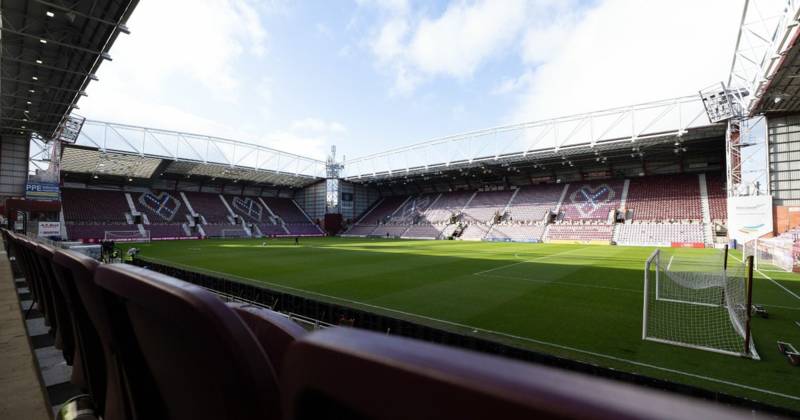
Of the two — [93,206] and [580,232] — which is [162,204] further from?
[580,232]

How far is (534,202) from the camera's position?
47.8 metres

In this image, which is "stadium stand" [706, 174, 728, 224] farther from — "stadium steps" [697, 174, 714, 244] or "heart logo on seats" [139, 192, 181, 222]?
"heart logo on seats" [139, 192, 181, 222]

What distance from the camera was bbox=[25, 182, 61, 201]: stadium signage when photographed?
94.6 ft

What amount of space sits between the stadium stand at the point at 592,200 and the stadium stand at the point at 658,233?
3655 millimetres

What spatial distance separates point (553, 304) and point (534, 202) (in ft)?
129

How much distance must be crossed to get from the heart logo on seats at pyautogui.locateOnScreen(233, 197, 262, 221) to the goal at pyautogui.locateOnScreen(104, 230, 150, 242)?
14.6 m

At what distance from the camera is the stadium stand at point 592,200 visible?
41781 millimetres

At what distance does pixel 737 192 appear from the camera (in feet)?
89.2

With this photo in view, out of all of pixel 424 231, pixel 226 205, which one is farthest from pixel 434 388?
pixel 226 205

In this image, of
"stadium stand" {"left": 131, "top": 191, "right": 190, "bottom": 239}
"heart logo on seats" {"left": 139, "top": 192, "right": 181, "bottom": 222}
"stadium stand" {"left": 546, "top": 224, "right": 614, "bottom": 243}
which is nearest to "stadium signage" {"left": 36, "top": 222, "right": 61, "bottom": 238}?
"stadium stand" {"left": 131, "top": 191, "right": 190, "bottom": 239}

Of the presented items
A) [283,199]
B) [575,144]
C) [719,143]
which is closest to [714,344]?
[575,144]

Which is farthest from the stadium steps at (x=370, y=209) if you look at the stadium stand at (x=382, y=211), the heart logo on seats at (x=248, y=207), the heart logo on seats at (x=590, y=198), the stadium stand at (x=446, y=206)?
the heart logo on seats at (x=590, y=198)

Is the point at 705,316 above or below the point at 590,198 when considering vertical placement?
below

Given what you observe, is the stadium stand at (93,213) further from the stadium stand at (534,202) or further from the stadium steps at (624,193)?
the stadium steps at (624,193)
